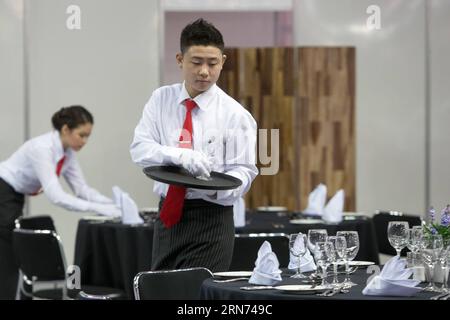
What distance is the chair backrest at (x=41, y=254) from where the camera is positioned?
4.90 metres

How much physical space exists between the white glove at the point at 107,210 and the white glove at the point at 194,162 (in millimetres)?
2388

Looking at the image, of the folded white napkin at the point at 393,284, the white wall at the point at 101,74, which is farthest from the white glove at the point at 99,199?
the folded white napkin at the point at 393,284

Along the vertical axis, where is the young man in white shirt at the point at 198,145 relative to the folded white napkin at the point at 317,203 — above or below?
above

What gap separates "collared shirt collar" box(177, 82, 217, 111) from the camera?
11.6ft

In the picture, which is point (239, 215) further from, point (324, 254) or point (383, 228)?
point (324, 254)

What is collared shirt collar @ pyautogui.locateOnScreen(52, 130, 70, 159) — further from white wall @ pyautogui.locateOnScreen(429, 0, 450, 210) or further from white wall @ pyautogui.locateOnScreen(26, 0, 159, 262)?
white wall @ pyautogui.locateOnScreen(429, 0, 450, 210)

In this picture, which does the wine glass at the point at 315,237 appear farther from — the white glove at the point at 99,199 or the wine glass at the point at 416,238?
the white glove at the point at 99,199

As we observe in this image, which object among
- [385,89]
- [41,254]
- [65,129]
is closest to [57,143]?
[65,129]

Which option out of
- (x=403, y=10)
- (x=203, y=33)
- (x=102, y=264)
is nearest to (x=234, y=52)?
(x=403, y=10)

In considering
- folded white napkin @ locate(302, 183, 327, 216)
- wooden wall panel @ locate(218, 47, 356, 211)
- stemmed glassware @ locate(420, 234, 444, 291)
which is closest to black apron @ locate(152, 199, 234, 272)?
stemmed glassware @ locate(420, 234, 444, 291)

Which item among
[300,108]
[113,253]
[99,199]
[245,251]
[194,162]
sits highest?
[300,108]

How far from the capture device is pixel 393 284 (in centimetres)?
275

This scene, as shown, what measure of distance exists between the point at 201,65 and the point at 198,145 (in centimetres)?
28

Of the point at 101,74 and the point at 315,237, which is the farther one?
the point at 101,74
